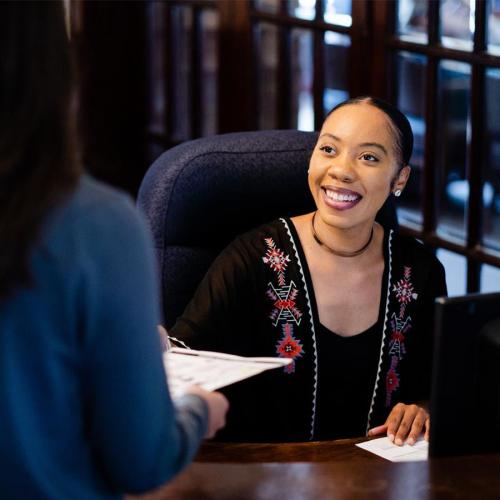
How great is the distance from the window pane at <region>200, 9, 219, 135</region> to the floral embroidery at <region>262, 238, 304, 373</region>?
2.02 m

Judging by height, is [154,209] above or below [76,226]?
below

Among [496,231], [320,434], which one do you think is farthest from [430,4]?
[320,434]

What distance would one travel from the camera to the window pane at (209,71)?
3840 millimetres

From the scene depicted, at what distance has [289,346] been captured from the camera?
184 cm

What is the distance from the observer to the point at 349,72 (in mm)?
2816

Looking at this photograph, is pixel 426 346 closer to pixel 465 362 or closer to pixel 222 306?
pixel 222 306

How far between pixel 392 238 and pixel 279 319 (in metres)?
0.28

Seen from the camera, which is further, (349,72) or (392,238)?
(349,72)

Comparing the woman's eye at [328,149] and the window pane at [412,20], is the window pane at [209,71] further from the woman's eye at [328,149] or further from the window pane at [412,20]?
the woman's eye at [328,149]

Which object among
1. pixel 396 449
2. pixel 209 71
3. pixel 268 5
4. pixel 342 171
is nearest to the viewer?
pixel 396 449

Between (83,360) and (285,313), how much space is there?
1.00 m

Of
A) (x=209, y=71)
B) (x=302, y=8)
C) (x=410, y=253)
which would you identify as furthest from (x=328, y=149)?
(x=209, y=71)

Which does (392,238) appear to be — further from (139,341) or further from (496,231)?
(139,341)

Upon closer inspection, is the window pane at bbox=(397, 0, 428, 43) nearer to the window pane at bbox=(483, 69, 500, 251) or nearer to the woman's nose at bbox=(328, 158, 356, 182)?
the window pane at bbox=(483, 69, 500, 251)
